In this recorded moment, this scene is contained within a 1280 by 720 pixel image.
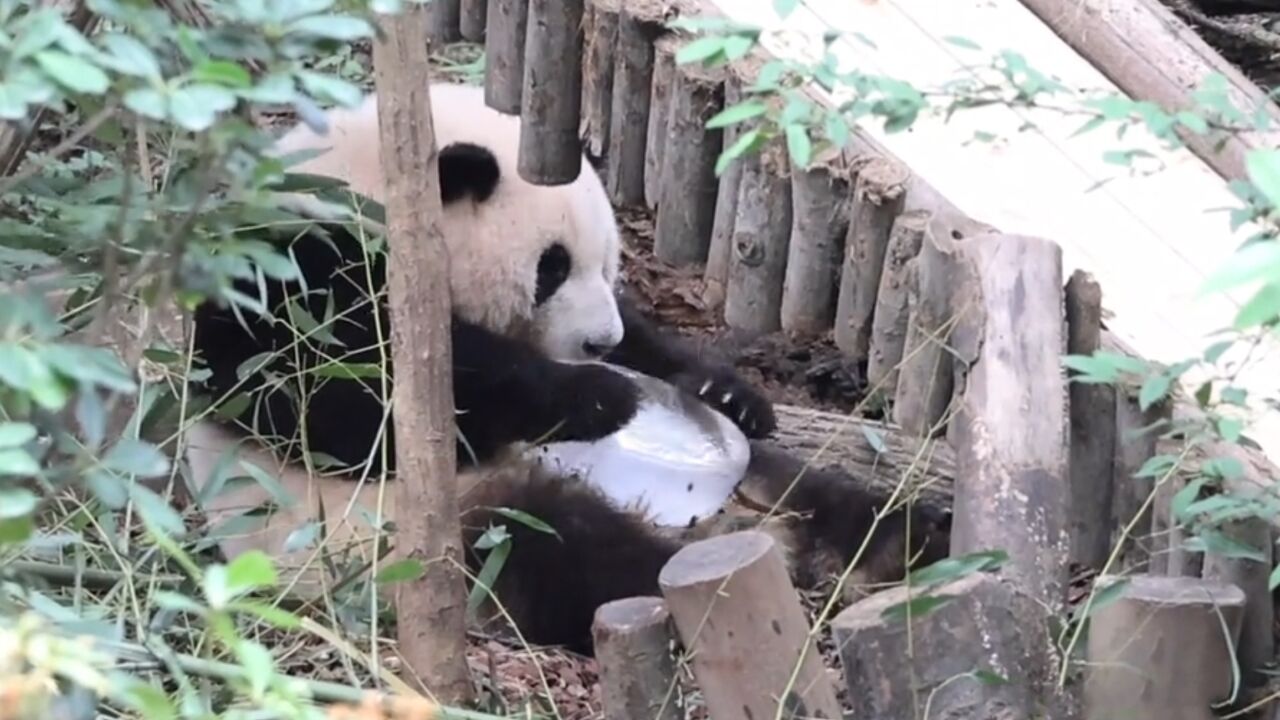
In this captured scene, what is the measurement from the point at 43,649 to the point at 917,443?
221 cm

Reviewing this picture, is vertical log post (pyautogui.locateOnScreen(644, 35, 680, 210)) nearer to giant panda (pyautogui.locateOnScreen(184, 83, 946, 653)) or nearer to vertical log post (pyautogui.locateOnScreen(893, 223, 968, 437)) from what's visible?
giant panda (pyautogui.locateOnScreen(184, 83, 946, 653))

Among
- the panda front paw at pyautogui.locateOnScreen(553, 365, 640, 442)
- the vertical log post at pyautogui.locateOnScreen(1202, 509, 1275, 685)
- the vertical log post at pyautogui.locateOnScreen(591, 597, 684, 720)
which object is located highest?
the vertical log post at pyautogui.locateOnScreen(1202, 509, 1275, 685)

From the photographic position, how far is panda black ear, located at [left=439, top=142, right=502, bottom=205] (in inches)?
121

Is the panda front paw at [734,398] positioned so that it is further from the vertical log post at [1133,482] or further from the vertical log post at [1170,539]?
the vertical log post at [1170,539]

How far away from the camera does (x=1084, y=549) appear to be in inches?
99.5

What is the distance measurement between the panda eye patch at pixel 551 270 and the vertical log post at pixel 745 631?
1.44m

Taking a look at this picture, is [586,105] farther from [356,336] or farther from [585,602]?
[585,602]

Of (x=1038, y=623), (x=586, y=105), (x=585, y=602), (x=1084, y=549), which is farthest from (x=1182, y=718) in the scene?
(x=586, y=105)

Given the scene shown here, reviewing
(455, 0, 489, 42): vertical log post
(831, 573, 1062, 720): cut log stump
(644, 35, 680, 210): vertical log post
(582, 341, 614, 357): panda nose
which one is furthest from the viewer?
(455, 0, 489, 42): vertical log post

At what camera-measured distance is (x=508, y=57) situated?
11.3 ft

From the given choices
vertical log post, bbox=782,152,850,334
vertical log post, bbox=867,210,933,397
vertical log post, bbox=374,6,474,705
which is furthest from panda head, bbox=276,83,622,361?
vertical log post, bbox=374,6,474,705

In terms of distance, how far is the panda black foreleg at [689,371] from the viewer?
137 inches

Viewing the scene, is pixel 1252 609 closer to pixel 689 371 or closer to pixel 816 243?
pixel 816 243

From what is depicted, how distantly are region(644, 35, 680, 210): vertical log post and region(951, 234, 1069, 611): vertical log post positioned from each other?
0.89 m
